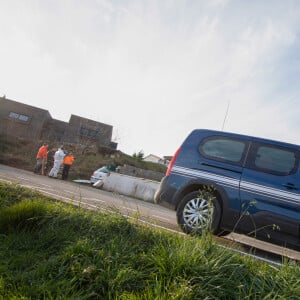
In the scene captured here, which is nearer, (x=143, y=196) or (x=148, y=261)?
(x=148, y=261)

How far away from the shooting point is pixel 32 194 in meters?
5.16

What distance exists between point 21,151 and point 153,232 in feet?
76.0

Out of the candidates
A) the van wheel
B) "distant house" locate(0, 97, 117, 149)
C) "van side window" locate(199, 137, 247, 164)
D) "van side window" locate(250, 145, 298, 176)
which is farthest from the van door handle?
"distant house" locate(0, 97, 117, 149)

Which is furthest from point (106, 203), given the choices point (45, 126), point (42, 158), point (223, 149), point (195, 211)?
point (45, 126)

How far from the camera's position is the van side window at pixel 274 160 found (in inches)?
185

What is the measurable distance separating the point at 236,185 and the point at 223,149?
2.32 ft

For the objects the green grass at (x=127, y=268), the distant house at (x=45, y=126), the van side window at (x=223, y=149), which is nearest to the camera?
the green grass at (x=127, y=268)

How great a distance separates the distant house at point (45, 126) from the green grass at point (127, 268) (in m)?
38.4

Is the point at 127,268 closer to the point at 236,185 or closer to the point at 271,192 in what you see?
the point at 236,185

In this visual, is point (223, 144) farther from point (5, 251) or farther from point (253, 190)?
point (5, 251)

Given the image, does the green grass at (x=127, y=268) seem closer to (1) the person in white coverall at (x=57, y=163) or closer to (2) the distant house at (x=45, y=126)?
(1) the person in white coverall at (x=57, y=163)

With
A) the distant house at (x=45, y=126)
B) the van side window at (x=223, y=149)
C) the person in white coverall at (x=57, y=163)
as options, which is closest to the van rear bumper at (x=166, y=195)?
the van side window at (x=223, y=149)

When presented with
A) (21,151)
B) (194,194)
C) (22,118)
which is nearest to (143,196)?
(194,194)

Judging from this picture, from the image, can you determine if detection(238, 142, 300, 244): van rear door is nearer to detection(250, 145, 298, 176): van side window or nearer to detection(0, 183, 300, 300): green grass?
detection(250, 145, 298, 176): van side window
